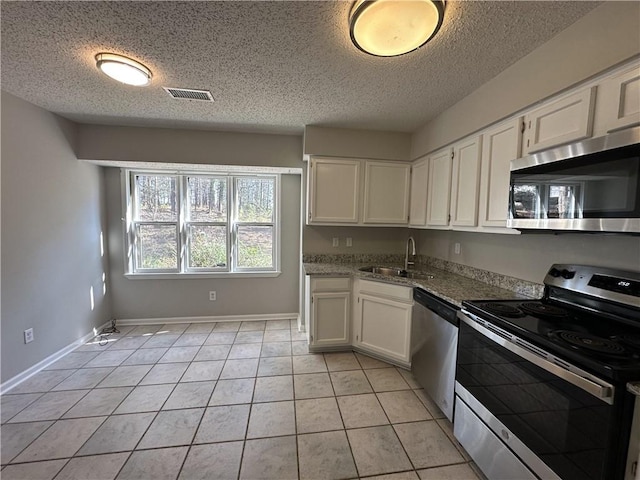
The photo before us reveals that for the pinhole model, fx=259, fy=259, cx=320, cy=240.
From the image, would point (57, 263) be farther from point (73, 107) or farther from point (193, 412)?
point (193, 412)

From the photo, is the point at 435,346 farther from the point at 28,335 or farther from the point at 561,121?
the point at 28,335

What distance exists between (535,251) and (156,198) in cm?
426

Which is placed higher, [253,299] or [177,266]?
[177,266]

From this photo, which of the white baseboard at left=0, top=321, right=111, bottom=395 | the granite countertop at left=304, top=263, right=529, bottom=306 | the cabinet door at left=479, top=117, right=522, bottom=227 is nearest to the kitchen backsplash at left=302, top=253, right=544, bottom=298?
the granite countertop at left=304, top=263, right=529, bottom=306

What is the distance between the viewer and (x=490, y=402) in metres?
1.43

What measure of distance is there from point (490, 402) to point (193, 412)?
2.00 m

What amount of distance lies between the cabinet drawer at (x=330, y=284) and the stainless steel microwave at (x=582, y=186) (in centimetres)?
160

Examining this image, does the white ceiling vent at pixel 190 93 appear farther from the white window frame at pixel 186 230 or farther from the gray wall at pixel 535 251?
the gray wall at pixel 535 251

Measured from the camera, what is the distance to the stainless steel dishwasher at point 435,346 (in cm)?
179

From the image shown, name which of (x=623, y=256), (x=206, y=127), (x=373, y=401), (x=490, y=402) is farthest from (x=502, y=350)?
(x=206, y=127)

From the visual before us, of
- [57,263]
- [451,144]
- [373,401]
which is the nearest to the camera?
[373,401]

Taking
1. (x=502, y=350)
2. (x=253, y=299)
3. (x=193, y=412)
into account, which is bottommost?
(x=193, y=412)

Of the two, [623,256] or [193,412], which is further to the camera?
[193,412]

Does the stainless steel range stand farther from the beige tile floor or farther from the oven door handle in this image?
the beige tile floor
